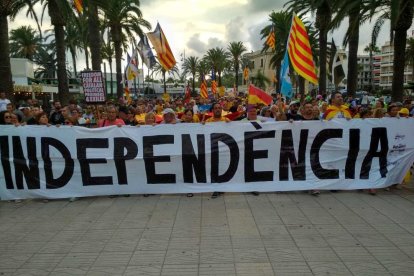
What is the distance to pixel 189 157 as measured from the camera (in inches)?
281

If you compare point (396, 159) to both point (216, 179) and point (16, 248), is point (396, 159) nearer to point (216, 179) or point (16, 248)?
point (216, 179)

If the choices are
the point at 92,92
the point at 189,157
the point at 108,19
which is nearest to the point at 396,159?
the point at 189,157

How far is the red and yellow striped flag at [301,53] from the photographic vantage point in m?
8.12

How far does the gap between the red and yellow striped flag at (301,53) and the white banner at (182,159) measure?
1458mm

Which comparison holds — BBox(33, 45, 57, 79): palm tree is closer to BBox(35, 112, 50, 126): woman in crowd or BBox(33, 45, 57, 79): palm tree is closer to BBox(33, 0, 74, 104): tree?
BBox(33, 0, 74, 104): tree

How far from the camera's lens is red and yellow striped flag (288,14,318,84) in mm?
8125

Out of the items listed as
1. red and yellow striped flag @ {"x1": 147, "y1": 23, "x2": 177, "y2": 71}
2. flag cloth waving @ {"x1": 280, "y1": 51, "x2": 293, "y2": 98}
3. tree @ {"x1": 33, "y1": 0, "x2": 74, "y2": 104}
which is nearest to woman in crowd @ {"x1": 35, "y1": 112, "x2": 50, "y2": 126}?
flag cloth waving @ {"x1": 280, "y1": 51, "x2": 293, "y2": 98}

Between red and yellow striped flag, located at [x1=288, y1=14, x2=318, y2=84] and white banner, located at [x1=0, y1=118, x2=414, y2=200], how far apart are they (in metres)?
1.46

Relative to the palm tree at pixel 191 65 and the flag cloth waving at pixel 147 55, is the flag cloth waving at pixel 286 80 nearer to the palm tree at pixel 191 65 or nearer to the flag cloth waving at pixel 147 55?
the flag cloth waving at pixel 147 55

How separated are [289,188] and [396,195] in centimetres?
182

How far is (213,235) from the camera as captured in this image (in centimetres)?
509

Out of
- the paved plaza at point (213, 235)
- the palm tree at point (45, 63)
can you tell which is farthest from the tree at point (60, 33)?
the palm tree at point (45, 63)

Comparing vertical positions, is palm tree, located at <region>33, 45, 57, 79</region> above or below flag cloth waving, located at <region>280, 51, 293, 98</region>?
above

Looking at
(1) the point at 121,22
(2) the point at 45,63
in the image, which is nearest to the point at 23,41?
(2) the point at 45,63
